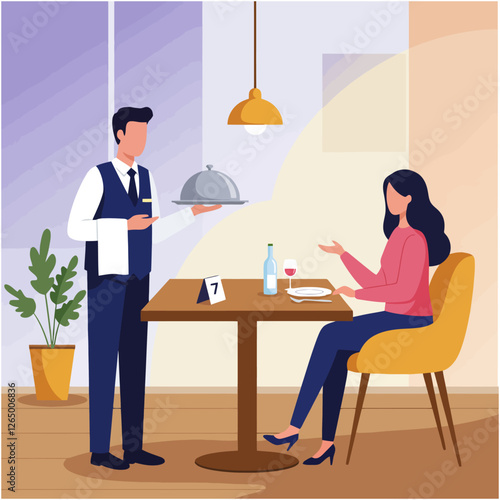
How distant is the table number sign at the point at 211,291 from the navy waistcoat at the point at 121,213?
39 cm

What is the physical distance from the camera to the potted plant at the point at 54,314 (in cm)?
606

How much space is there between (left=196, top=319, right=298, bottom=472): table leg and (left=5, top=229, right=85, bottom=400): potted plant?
1.64 m

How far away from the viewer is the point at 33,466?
15.6 ft

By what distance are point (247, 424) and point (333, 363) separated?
21.0 inches

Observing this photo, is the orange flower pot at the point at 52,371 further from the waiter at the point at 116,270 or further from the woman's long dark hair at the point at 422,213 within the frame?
the woman's long dark hair at the point at 422,213

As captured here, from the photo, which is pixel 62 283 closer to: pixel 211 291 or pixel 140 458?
pixel 140 458

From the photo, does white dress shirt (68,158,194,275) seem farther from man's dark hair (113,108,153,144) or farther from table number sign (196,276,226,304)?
table number sign (196,276,226,304)

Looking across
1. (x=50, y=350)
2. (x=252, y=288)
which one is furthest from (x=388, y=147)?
(x=50, y=350)

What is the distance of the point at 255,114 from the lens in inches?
205

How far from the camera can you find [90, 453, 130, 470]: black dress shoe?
185 inches

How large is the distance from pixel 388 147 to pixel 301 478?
2.48 metres

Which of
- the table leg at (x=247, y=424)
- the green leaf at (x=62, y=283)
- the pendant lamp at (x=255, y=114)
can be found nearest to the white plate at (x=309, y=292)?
the table leg at (x=247, y=424)

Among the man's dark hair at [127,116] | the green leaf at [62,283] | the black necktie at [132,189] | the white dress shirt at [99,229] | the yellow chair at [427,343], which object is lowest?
the yellow chair at [427,343]

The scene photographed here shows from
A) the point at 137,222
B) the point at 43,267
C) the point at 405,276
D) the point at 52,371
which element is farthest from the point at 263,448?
the point at 43,267
